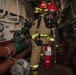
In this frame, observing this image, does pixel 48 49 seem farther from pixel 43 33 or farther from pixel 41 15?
pixel 41 15

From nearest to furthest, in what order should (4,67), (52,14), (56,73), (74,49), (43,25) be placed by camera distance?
(4,67) → (74,49) → (56,73) → (52,14) → (43,25)

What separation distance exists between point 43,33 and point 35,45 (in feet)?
1.18

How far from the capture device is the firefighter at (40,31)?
2.56 metres

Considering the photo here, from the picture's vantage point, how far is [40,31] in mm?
2770

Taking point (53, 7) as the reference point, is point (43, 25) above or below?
below

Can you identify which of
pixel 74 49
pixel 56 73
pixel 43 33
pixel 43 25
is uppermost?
pixel 43 25

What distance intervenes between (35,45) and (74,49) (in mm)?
942

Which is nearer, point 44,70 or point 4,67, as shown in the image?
point 4,67

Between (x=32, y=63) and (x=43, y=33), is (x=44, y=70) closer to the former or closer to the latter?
(x=32, y=63)

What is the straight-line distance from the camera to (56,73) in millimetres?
2398

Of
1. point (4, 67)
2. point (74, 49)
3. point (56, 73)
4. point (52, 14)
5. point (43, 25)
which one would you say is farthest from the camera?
point (43, 25)

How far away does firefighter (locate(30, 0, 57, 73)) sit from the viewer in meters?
2.56

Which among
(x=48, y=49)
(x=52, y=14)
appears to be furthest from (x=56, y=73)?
(x=52, y=14)

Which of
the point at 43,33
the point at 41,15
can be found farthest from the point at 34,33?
the point at 41,15
